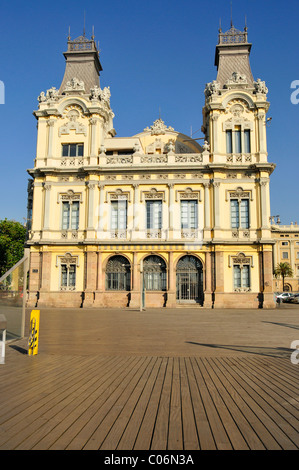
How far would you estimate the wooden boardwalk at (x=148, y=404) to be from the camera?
4.41m

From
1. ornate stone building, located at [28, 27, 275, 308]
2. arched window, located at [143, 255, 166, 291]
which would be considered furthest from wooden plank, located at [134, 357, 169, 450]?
arched window, located at [143, 255, 166, 291]

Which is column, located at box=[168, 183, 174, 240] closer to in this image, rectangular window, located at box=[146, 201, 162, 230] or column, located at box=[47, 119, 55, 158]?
rectangular window, located at box=[146, 201, 162, 230]

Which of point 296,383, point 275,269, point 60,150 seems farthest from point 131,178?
point 275,269

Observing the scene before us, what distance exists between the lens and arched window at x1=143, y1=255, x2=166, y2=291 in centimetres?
3231

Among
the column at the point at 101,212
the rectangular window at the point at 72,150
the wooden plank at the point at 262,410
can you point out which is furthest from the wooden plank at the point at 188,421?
the rectangular window at the point at 72,150

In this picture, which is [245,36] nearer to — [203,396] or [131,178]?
[131,178]

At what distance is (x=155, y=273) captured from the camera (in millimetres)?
32406

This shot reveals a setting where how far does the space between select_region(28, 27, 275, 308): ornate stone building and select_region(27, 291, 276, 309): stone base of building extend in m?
0.08

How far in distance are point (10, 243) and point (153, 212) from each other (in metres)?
29.5

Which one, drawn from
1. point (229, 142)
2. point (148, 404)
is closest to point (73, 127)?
point (229, 142)

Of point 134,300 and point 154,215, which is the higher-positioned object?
point 154,215

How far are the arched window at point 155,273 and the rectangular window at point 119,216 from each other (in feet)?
11.7

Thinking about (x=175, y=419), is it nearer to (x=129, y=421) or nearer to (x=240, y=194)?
(x=129, y=421)

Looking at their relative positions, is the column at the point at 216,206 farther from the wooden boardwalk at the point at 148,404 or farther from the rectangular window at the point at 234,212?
the wooden boardwalk at the point at 148,404
